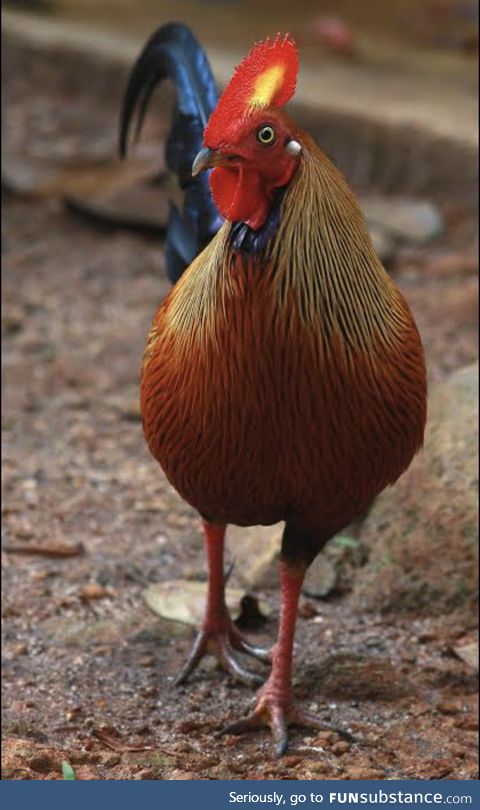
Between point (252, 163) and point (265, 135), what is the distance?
71 millimetres

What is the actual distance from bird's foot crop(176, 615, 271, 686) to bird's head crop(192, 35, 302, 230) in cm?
166

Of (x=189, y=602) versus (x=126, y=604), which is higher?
(x=189, y=602)

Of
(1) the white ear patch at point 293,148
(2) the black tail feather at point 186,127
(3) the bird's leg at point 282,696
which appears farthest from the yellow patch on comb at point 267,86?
(3) the bird's leg at point 282,696

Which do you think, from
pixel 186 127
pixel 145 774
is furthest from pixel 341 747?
pixel 186 127

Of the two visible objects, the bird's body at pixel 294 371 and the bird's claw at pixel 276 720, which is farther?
the bird's claw at pixel 276 720

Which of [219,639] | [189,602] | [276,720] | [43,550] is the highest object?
[276,720]

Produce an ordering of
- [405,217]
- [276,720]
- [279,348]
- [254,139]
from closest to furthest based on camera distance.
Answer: [254,139] < [279,348] < [276,720] < [405,217]

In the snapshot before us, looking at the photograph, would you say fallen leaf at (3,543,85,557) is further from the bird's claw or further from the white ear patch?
the white ear patch

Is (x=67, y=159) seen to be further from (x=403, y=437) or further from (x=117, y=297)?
(x=403, y=437)

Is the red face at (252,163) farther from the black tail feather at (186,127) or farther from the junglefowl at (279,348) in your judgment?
the black tail feather at (186,127)

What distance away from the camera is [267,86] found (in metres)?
3.06

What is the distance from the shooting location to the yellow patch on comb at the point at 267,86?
119 inches

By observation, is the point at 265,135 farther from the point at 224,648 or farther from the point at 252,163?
the point at 224,648

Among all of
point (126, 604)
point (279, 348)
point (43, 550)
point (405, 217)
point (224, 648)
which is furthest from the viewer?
point (405, 217)
